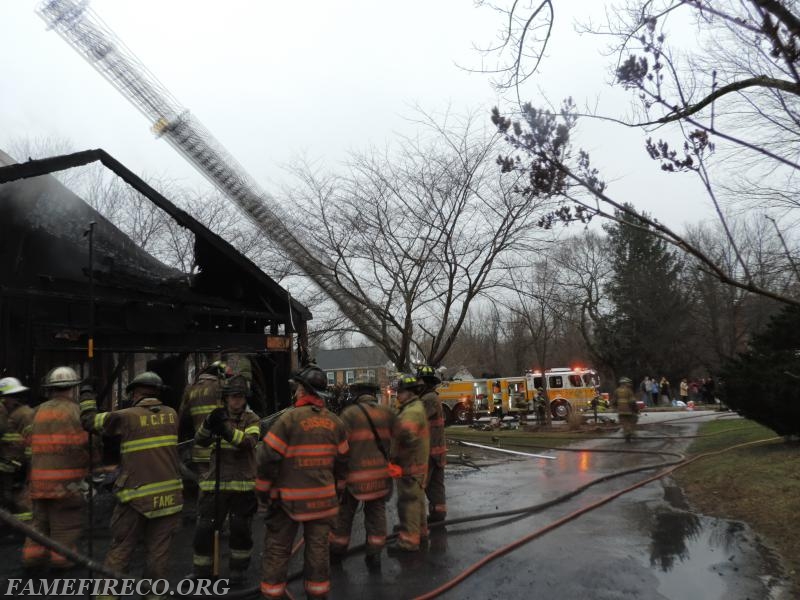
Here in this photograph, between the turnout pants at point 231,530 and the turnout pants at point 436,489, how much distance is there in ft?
8.10

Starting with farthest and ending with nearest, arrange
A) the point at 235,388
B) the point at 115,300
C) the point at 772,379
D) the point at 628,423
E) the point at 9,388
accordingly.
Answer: the point at 628,423 → the point at 772,379 → the point at 115,300 → the point at 9,388 → the point at 235,388

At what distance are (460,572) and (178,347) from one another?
624 cm

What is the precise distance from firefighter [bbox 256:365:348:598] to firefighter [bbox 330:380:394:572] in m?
0.84

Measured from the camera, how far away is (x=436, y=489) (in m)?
7.34

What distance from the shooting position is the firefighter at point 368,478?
5.64 metres

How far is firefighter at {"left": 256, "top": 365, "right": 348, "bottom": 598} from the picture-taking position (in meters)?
4.54

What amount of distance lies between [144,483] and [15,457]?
3.10 m

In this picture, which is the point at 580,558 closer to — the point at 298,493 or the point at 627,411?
the point at 298,493

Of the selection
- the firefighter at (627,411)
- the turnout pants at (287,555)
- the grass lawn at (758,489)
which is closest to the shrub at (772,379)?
the grass lawn at (758,489)

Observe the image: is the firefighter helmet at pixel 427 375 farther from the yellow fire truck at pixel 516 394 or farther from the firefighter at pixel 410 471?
the yellow fire truck at pixel 516 394

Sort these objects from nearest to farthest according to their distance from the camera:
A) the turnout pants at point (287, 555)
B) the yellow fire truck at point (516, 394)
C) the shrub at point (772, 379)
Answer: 1. the turnout pants at point (287, 555)
2. the shrub at point (772, 379)
3. the yellow fire truck at point (516, 394)

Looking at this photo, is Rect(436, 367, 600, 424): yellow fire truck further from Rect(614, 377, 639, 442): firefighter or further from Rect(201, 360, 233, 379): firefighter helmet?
Rect(201, 360, 233, 379): firefighter helmet

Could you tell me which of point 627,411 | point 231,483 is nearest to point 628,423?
point 627,411

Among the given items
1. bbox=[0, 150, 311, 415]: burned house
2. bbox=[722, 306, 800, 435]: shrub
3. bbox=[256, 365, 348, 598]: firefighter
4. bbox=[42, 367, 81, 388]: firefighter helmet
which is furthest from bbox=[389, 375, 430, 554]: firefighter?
bbox=[722, 306, 800, 435]: shrub
